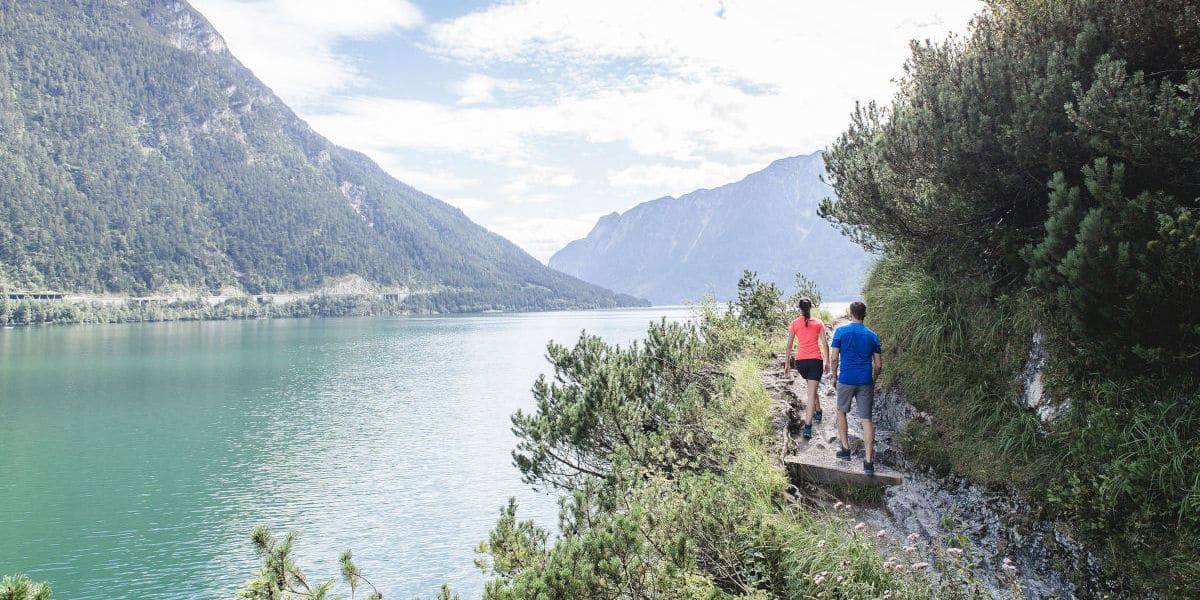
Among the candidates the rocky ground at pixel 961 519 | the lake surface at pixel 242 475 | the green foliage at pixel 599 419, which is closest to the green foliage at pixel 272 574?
the rocky ground at pixel 961 519

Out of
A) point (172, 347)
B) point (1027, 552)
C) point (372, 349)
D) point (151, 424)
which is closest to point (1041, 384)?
point (1027, 552)

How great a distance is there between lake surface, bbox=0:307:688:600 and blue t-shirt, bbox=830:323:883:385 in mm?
11496

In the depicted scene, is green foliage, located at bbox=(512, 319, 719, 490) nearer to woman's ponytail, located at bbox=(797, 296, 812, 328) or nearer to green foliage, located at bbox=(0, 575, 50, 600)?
woman's ponytail, located at bbox=(797, 296, 812, 328)

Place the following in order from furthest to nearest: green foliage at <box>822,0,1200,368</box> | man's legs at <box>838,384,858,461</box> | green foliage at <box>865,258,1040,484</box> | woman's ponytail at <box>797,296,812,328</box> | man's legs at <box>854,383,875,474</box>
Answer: woman's ponytail at <box>797,296,812,328</box> → man's legs at <box>838,384,858,461</box> → man's legs at <box>854,383,875,474</box> → green foliage at <box>865,258,1040,484</box> → green foliage at <box>822,0,1200,368</box>

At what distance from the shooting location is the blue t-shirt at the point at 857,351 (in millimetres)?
7738

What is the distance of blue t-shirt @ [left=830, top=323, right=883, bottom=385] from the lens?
7.74m

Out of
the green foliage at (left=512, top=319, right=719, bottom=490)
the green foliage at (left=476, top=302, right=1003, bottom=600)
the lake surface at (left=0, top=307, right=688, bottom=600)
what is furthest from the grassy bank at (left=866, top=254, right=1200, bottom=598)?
the lake surface at (left=0, top=307, right=688, bottom=600)

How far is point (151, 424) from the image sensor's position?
35.1m

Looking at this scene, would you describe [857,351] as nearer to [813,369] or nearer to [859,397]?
[859,397]

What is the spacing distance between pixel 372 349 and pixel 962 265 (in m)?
79.1

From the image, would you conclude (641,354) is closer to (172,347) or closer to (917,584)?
(917,584)

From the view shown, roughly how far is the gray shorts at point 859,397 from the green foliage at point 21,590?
726 centimetres

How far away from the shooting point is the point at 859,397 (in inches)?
305

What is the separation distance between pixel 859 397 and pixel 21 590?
24.6 ft
